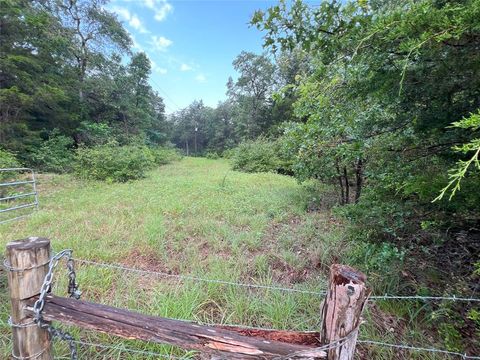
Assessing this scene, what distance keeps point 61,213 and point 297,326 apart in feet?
12.8

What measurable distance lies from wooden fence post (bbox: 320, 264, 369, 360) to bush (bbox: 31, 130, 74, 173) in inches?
415

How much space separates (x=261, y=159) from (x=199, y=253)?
26.4 feet

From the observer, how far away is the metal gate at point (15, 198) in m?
3.74

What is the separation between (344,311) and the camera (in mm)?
824

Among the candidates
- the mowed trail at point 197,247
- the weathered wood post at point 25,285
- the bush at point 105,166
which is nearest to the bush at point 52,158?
the bush at point 105,166

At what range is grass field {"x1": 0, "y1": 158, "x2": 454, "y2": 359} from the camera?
5.45 feet

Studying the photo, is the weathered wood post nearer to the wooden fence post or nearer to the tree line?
the wooden fence post

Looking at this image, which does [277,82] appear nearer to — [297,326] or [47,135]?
[47,135]

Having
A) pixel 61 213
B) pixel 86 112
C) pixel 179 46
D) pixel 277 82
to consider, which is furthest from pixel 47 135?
pixel 277 82

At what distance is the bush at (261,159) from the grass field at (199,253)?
192 inches

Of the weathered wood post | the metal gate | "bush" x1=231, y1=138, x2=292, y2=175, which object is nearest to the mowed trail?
the metal gate

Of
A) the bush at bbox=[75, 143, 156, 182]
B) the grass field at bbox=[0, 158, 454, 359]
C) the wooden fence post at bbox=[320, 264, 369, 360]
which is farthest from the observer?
the bush at bbox=[75, 143, 156, 182]

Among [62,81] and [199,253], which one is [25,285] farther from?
[62,81]

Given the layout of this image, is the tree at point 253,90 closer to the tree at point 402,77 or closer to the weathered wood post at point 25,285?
the tree at point 402,77
